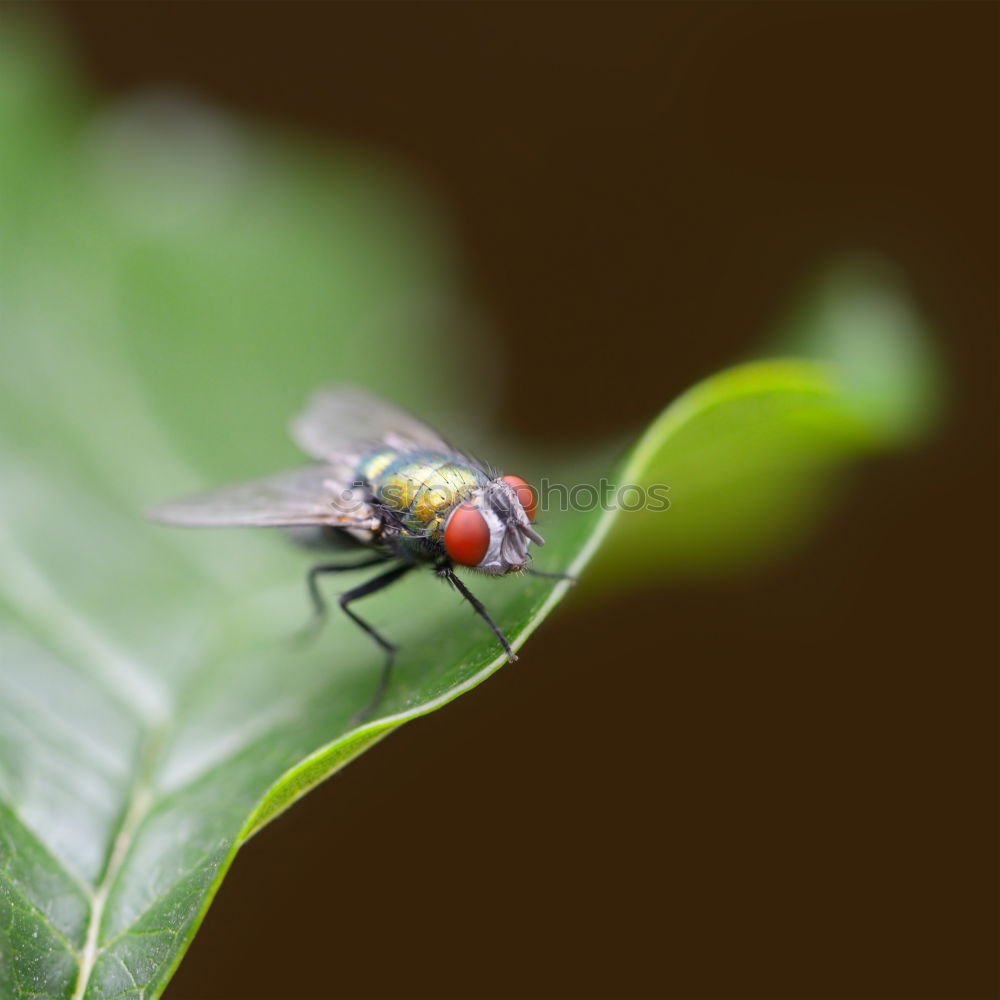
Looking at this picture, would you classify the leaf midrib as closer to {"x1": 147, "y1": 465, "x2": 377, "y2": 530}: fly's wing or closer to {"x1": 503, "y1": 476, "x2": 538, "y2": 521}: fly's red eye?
{"x1": 147, "y1": 465, "x2": 377, "y2": 530}: fly's wing

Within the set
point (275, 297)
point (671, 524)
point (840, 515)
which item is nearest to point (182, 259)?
point (275, 297)

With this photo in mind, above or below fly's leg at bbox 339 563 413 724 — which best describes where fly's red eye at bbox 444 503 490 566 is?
above

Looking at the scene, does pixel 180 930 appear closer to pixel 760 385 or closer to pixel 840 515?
pixel 760 385

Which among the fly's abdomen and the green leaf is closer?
the green leaf

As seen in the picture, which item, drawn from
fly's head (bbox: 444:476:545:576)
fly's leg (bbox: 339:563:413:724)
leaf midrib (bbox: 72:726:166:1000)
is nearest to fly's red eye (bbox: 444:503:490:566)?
fly's head (bbox: 444:476:545:576)

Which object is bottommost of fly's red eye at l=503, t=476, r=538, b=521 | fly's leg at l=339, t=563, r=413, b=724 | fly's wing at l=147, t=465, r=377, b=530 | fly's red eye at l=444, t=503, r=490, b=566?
fly's leg at l=339, t=563, r=413, b=724

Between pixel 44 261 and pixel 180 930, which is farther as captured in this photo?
pixel 44 261

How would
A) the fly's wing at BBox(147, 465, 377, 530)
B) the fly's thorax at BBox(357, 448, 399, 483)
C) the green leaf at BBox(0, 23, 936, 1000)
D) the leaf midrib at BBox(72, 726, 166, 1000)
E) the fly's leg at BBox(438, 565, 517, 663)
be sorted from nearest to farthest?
the leaf midrib at BBox(72, 726, 166, 1000) → the green leaf at BBox(0, 23, 936, 1000) → the fly's leg at BBox(438, 565, 517, 663) → the fly's wing at BBox(147, 465, 377, 530) → the fly's thorax at BBox(357, 448, 399, 483)
